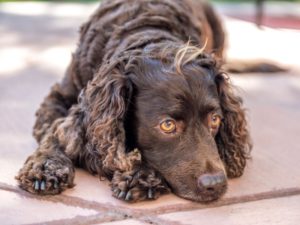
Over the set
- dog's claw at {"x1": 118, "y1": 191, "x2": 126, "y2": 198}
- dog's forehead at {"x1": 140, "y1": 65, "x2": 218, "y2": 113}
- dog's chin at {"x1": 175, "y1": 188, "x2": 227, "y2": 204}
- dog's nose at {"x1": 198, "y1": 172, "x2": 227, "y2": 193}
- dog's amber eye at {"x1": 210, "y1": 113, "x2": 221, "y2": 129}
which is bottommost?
dog's claw at {"x1": 118, "y1": 191, "x2": 126, "y2": 198}

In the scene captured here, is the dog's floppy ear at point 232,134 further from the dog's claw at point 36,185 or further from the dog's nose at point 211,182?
the dog's claw at point 36,185

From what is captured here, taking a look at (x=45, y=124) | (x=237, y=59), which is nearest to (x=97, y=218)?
(x=45, y=124)

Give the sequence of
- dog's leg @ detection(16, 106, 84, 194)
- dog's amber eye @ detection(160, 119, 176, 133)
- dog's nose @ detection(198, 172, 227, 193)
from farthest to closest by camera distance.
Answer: dog's leg @ detection(16, 106, 84, 194), dog's amber eye @ detection(160, 119, 176, 133), dog's nose @ detection(198, 172, 227, 193)

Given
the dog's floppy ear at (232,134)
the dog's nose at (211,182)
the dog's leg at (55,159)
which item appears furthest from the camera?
the dog's floppy ear at (232,134)

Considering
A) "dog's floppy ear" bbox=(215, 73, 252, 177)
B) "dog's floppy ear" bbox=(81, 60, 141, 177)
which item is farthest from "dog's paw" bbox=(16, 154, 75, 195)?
"dog's floppy ear" bbox=(215, 73, 252, 177)

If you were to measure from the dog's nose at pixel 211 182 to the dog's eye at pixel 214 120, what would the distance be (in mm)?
319

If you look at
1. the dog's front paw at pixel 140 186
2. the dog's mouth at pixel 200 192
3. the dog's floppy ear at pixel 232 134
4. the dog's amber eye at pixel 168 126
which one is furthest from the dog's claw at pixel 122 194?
the dog's floppy ear at pixel 232 134

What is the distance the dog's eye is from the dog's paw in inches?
30.6

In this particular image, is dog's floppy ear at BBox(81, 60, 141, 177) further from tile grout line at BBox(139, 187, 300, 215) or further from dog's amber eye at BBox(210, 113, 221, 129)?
dog's amber eye at BBox(210, 113, 221, 129)

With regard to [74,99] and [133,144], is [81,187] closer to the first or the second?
[133,144]

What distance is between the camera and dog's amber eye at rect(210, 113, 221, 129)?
11.3 feet

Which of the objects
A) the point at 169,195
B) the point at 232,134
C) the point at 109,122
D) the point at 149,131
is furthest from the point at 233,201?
the point at 109,122

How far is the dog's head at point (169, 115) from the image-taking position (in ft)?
10.7

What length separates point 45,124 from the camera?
4148 mm
